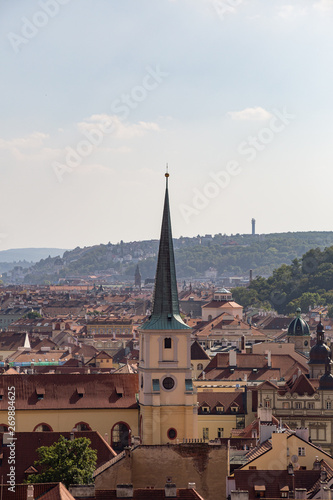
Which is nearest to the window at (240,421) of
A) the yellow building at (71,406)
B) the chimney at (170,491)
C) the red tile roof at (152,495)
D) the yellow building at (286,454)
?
the yellow building at (71,406)

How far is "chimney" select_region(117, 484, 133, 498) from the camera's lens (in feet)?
131

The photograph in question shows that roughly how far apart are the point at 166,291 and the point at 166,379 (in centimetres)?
387

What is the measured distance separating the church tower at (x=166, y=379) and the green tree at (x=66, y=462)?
9154 mm

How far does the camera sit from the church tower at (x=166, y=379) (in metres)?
60.7

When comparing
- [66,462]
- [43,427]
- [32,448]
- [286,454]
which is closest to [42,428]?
[43,427]

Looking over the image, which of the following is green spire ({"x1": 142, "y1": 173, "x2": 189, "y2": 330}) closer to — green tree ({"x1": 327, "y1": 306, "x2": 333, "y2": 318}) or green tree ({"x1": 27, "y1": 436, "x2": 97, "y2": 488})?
green tree ({"x1": 27, "y1": 436, "x2": 97, "y2": 488})

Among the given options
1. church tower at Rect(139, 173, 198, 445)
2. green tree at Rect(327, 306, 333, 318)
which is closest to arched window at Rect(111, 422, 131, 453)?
church tower at Rect(139, 173, 198, 445)

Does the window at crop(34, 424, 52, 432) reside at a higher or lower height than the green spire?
lower

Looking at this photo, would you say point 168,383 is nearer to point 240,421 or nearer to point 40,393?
point 40,393

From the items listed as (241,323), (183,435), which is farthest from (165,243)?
(241,323)

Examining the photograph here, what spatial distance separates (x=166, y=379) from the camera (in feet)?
202

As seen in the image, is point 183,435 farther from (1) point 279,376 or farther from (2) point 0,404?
(1) point 279,376

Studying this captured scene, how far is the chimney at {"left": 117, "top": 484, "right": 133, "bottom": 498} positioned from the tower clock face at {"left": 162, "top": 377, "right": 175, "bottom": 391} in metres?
21.4

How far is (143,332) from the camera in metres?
62.0
